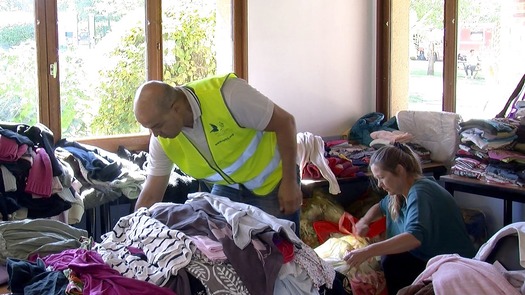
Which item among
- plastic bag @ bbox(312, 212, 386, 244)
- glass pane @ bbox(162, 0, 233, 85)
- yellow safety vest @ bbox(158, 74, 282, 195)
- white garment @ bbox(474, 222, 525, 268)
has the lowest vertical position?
plastic bag @ bbox(312, 212, 386, 244)

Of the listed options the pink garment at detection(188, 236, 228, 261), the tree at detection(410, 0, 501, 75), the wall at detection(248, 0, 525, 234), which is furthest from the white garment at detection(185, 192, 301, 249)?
the tree at detection(410, 0, 501, 75)

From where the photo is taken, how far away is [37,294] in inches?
71.1

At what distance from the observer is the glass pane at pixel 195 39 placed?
14.7 ft

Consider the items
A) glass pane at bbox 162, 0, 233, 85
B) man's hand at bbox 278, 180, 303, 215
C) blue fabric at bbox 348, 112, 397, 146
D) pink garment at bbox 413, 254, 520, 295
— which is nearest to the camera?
pink garment at bbox 413, 254, 520, 295

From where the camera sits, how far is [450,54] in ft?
16.2

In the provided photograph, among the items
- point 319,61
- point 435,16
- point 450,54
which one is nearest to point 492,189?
point 450,54

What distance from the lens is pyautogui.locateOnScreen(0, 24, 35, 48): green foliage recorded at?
385cm

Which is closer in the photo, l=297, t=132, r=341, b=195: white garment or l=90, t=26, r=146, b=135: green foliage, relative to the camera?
l=90, t=26, r=146, b=135: green foliage

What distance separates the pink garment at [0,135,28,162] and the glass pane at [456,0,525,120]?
308cm

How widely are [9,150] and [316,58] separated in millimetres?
2533

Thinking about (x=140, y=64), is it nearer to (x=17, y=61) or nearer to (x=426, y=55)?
(x=17, y=61)

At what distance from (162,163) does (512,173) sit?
226cm

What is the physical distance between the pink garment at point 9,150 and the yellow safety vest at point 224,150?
124 centimetres

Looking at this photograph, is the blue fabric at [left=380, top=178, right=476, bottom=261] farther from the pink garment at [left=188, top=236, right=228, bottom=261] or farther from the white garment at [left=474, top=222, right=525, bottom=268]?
the pink garment at [left=188, top=236, right=228, bottom=261]
